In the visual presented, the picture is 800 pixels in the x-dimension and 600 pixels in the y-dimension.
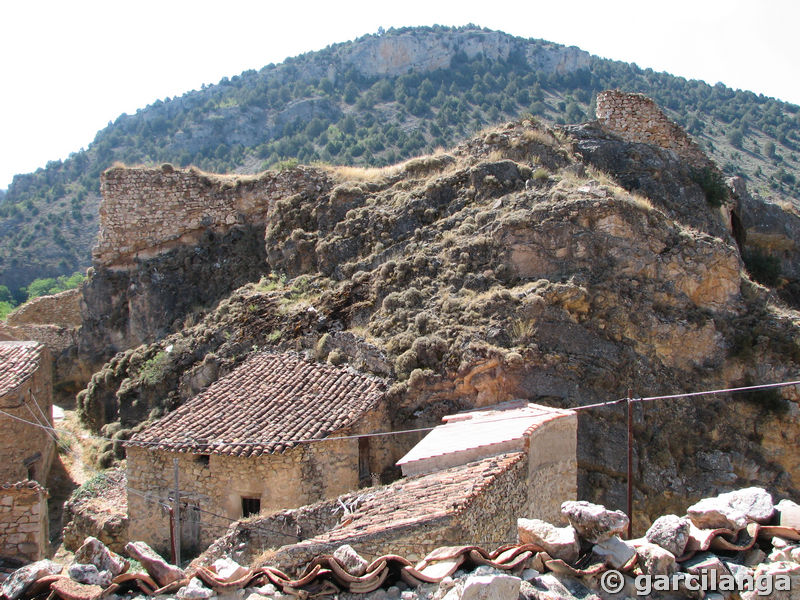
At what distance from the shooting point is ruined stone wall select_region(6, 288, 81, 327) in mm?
29188

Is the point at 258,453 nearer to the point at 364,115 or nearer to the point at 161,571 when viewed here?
the point at 161,571

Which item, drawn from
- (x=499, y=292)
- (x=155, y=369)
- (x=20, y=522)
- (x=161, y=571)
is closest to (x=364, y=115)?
(x=155, y=369)

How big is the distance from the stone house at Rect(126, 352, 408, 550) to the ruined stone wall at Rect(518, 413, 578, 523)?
9.89ft

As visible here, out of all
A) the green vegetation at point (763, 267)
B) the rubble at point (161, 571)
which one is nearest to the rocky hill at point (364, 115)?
the green vegetation at point (763, 267)

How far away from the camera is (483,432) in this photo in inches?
451

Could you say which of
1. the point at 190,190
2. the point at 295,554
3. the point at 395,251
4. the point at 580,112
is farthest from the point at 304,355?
the point at 580,112

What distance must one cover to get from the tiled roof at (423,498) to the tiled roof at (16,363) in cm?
949

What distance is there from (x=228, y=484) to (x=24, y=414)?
6.68 meters

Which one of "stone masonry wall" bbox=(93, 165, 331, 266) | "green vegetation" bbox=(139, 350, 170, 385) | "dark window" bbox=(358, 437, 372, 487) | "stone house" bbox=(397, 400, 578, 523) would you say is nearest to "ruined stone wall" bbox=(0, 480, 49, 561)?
"stone house" bbox=(397, 400, 578, 523)

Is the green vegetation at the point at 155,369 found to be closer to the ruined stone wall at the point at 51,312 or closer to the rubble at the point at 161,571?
the rubble at the point at 161,571

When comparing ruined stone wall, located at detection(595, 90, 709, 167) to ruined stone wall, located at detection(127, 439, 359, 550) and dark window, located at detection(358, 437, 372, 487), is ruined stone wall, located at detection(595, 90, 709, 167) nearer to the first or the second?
dark window, located at detection(358, 437, 372, 487)

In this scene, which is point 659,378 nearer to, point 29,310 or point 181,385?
point 181,385

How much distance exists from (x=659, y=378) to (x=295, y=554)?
7.18 metres

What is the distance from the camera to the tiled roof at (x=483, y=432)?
10.8 metres
